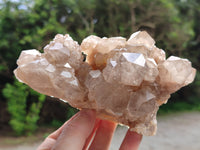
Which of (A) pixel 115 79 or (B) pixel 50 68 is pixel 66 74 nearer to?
(B) pixel 50 68

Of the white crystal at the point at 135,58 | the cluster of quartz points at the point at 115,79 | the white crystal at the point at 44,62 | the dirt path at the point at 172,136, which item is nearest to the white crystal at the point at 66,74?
the cluster of quartz points at the point at 115,79

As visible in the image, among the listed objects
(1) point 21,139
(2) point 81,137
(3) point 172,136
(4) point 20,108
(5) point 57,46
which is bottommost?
(1) point 21,139

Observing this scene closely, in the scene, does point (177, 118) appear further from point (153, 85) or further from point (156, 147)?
point (153, 85)

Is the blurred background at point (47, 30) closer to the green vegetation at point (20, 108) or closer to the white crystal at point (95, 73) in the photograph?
the green vegetation at point (20, 108)

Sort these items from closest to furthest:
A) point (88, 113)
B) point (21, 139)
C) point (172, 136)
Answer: point (88, 113) → point (21, 139) → point (172, 136)

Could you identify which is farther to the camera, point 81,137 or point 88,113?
point 88,113

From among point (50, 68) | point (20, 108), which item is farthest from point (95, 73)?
point (20, 108)

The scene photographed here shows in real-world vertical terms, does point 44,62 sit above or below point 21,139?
above

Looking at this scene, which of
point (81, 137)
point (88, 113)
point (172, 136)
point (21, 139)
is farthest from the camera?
point (172, 136)
